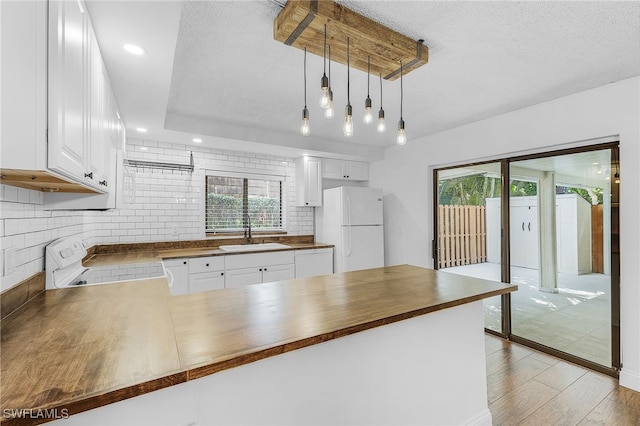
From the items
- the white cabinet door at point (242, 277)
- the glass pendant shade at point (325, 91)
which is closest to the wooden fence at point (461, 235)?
the white cabinet door at point (242, 277)

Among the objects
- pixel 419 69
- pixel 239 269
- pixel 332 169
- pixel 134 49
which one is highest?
pixel 419 69

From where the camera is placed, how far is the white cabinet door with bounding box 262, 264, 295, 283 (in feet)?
12.4

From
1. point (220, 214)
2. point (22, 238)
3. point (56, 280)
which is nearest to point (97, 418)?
point (22, 238)

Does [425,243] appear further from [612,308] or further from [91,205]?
[91,205]

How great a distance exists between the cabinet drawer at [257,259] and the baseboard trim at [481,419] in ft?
8.54

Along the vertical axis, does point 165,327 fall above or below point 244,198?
below

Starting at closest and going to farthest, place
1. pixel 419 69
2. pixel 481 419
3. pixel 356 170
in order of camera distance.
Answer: pixel 481 419
pixel 419 69
pixel 356 170

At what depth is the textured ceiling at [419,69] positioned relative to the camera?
1.62m

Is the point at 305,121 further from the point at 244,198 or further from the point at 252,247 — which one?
the point at 244,198

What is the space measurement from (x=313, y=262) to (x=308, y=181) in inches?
48.9

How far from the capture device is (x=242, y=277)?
365 cm

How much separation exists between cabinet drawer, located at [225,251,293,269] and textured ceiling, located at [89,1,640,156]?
1459mm

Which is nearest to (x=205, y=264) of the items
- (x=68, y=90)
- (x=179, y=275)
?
(x=179, y=275)

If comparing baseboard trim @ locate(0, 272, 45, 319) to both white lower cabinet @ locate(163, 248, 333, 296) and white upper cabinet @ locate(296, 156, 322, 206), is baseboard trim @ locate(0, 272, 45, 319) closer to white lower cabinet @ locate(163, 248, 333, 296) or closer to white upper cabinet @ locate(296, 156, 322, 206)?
white lower cabinet @ locate(163, 248, 333, 296)
